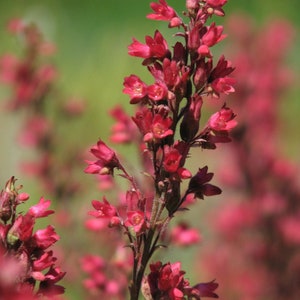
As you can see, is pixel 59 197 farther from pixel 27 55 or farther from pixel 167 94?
pixel 167 94

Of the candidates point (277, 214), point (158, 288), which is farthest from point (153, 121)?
point (277, 214)

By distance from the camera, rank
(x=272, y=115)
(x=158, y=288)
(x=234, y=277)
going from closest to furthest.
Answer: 1. (x=158, y=288)
2. (x=234, y=277)
3. (x=272, y=115)

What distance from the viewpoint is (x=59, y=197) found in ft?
13.2

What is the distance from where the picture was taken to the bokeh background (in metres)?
6.30

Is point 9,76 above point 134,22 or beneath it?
beneath

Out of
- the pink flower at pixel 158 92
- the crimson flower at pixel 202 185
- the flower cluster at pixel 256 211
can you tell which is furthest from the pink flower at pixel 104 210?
the flower cluster at pixel 256 211

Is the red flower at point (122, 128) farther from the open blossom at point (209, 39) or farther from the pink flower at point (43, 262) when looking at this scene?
the pink flower at point (43, 262)

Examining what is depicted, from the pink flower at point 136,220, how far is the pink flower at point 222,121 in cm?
29

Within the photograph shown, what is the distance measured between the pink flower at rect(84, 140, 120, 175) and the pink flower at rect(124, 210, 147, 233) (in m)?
0.21

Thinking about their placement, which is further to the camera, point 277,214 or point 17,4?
point 17,4

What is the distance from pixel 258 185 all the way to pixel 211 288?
7.12 feet

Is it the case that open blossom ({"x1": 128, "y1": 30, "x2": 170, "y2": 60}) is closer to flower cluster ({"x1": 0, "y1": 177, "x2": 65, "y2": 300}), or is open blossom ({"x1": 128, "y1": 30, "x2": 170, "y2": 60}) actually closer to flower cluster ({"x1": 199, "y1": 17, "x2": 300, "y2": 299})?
flower cluster ({"x1": 0, "y1": 177, "x2": 65, "y2": 300})

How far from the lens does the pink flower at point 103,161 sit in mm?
2109

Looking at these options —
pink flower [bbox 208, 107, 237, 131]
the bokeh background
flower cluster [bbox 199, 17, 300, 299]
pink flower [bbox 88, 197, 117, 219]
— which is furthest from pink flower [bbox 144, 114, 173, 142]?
the bokeh background
